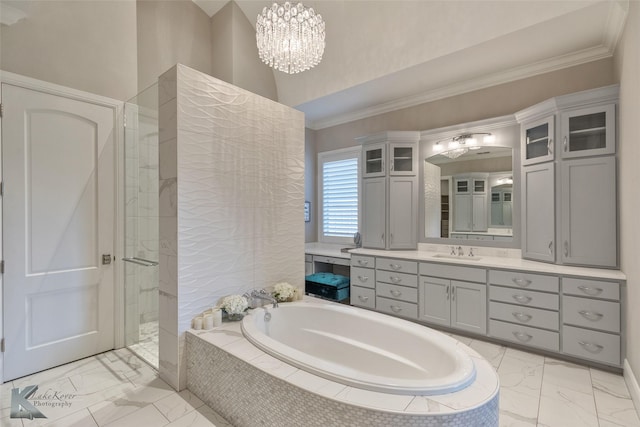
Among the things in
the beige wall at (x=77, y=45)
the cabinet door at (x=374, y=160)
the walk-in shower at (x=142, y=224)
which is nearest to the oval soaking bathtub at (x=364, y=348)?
the walk-in shower at (x=142, y=224)

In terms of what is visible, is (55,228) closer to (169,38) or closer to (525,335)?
(169,38)

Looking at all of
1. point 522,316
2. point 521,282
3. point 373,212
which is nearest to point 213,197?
point 373,212

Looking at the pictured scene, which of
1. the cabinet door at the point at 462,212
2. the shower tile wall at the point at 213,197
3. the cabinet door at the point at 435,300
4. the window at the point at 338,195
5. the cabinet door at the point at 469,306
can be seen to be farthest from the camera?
the window at the point at 338,195

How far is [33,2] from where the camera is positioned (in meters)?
2.36

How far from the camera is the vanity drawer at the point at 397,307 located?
3410mm

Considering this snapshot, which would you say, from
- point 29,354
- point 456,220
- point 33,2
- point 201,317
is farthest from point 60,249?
point 456,220

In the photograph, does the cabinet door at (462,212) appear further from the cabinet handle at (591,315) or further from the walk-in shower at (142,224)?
the walk-in shower at (142,224)

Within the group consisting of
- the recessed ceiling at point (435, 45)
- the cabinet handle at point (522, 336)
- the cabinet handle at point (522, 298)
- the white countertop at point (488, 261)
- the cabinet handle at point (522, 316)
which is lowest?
the cabinet handle at point (522, 336)

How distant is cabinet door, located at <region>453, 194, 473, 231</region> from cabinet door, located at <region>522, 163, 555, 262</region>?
601 mm

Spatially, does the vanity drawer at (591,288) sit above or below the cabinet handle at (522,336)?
above

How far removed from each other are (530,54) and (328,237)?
350 centimetres

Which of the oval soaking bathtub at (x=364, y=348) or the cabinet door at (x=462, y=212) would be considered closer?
the oval soaking bathtub at (x=364, y=348)

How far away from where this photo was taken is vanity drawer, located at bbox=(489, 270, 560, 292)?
8.57 feet

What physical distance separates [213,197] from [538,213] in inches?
120
